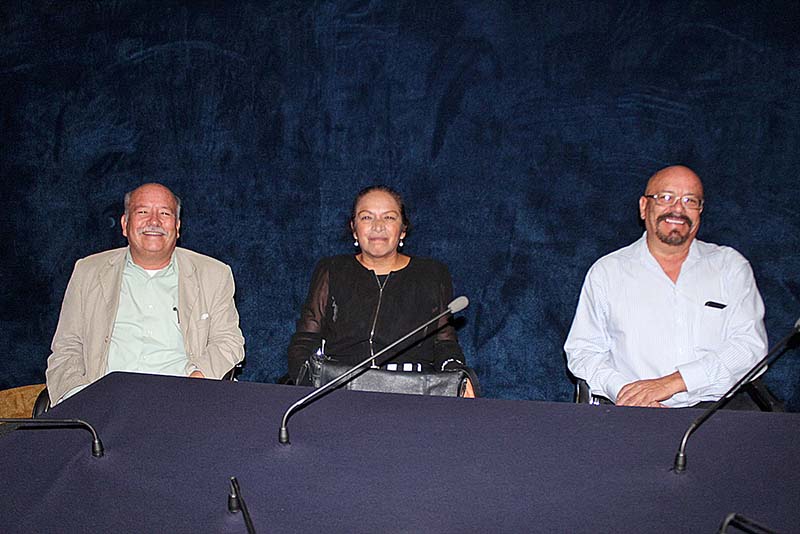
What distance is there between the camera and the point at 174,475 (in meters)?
1.69

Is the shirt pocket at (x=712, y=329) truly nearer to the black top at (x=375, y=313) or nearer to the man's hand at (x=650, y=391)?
the man's hand at (x=650, y=391)

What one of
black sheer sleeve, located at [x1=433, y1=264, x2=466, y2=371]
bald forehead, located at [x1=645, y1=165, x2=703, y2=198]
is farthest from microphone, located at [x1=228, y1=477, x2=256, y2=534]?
bald forehead, located at [x1=645, y1=165, x2=703, y2=198]

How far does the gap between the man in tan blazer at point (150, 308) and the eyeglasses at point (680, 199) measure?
1.83m

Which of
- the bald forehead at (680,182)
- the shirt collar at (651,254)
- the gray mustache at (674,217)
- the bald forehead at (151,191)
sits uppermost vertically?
the bald forehead at (680,182)

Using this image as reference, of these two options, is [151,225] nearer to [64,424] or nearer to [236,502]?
[64,424]

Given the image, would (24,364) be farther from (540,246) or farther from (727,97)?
(727,97)

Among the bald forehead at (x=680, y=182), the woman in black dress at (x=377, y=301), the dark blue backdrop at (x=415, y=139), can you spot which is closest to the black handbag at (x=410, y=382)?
the woman in black dress at (x=377, y=301)

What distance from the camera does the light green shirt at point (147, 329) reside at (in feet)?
10.5

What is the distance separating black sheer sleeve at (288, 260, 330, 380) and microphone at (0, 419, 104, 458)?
125 cm

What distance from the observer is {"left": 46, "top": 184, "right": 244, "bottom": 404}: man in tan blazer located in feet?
10.2

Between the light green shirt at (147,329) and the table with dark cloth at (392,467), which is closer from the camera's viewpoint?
the table with dark cloth at (392,467)

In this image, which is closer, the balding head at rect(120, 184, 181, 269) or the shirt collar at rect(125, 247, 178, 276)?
the balding head at rect(120, 184, 181, 269)

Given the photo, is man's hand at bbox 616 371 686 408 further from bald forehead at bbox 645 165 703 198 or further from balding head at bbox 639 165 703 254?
bald forehead at bbox 645 165 703 198

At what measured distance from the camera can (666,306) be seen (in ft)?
9.98
